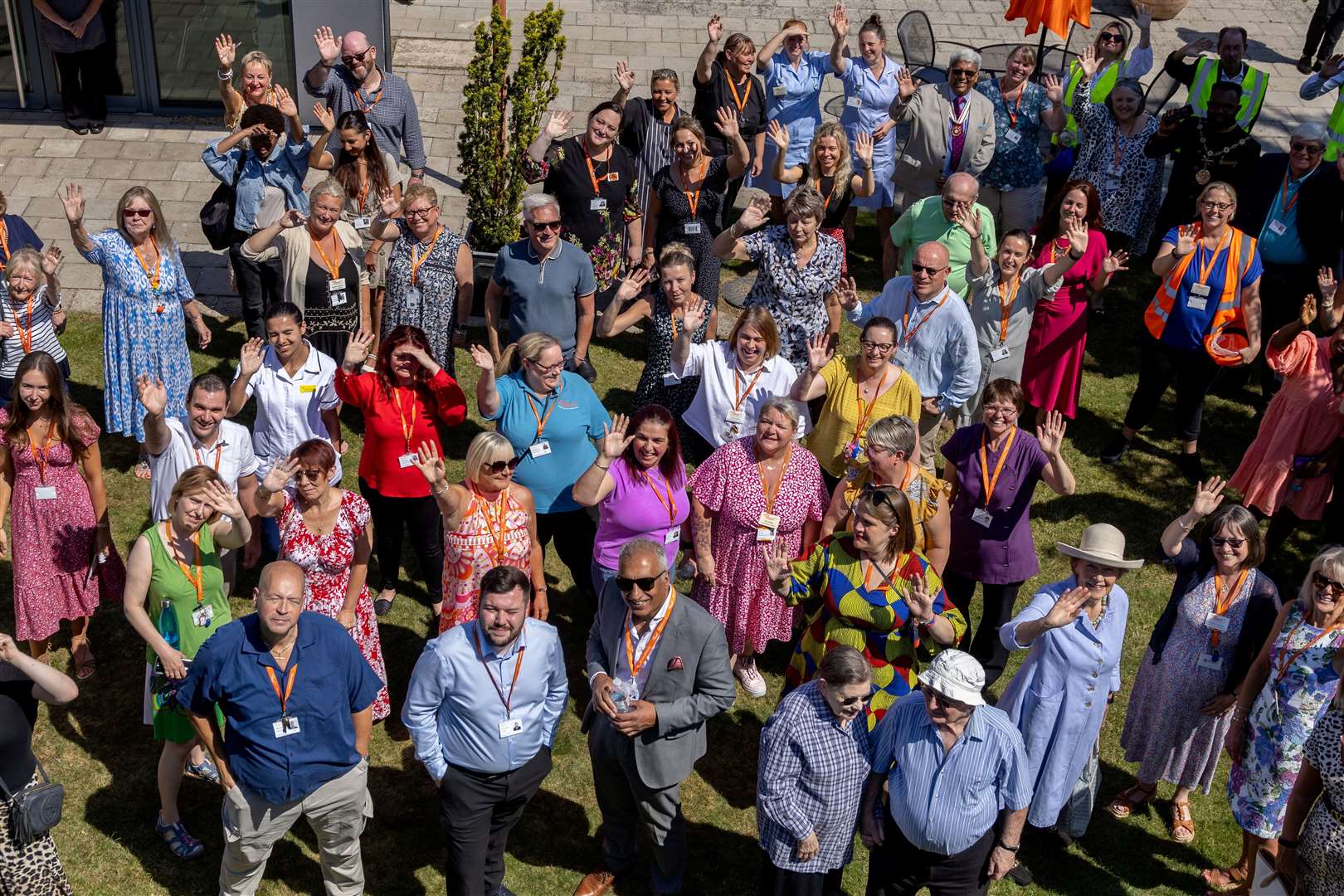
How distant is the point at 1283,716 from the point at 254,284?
7550 millimetres

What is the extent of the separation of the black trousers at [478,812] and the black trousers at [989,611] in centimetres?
277

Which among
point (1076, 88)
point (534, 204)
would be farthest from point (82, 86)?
point (1076, 88)

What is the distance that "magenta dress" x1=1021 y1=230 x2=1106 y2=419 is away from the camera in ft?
32.4

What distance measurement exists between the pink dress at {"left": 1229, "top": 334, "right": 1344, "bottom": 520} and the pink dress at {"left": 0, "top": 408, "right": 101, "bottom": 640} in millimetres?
7085

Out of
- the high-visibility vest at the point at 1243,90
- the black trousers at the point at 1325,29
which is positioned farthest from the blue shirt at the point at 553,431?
the black trousers at the point at 1325,29

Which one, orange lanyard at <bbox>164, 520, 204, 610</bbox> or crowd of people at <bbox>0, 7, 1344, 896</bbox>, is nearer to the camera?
crowd of people at <bbox>0, 7, 1344, 896</bbox>

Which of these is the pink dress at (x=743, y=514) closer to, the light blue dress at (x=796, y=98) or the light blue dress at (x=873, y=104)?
the light blue dress at (x=796, y=98)

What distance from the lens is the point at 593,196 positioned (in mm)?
10820

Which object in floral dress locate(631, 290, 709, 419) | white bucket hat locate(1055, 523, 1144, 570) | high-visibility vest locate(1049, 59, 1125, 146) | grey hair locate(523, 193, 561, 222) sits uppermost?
high-visibility vest locate(1049, 59, 1125, 146)

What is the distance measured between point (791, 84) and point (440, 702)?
7.83 metres

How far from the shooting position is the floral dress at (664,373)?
29.7 feet

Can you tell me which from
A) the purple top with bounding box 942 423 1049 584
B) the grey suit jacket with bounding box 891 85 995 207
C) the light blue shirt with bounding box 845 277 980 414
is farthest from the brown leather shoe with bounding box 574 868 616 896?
the grey suit jacket with bounding box 891 85 995 207

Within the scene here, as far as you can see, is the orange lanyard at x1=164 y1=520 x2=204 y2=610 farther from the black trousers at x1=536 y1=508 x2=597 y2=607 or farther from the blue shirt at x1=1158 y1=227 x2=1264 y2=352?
→ the blue shirt at x1=1158 y1=227 x2=1264 y2=352

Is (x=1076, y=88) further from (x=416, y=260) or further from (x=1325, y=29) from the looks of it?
(x=1325, y=29)
